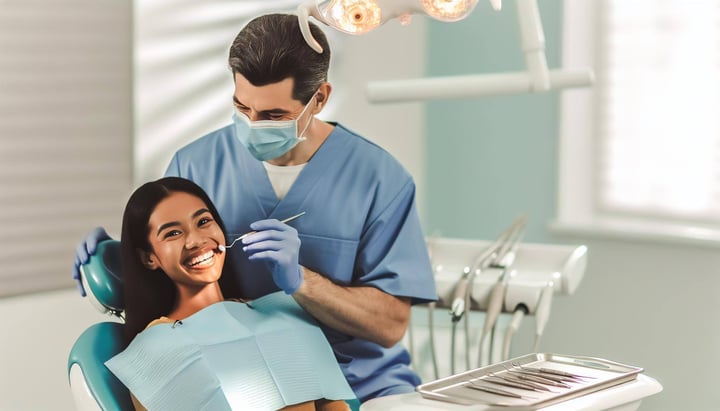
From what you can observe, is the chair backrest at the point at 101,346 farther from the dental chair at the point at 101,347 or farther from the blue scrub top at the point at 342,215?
the blue scrub top at the point at 342,215

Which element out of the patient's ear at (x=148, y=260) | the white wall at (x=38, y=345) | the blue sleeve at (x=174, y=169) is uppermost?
the blue sleeve at (x=174, y=169)

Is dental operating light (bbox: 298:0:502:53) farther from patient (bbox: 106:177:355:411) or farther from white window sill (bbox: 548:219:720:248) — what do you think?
white window sill (bbox: 548:219:720:248)

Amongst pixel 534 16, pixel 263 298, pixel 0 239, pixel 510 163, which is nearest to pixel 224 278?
pixel 263 298

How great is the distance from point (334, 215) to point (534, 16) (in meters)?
0.53

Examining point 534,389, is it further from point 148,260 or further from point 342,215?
point 148,260

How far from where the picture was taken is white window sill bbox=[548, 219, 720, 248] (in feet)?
10.3

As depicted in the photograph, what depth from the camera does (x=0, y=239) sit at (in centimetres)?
253

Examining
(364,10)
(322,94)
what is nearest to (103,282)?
(322,94)

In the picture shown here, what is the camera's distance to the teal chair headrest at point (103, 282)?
175cm

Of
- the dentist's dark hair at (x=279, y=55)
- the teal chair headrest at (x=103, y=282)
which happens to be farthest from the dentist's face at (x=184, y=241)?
the dentist's dark hair at (x=279, y=55)

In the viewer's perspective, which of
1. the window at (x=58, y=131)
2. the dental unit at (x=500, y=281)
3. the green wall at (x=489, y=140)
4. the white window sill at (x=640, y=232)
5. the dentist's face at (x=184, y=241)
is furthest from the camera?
the green wall at (x=489, y=140)

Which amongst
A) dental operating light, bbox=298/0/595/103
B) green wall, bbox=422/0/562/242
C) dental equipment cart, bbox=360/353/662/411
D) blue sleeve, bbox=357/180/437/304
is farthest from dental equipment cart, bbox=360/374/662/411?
green wall, bbox=422/0/562/242

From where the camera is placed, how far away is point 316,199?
1859 millimetres

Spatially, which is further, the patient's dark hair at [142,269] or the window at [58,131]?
the window at [58,131]
